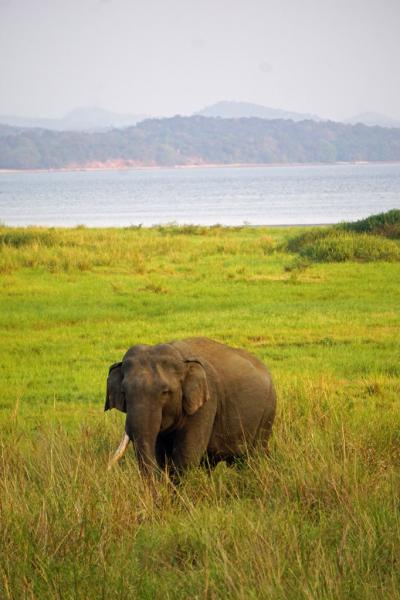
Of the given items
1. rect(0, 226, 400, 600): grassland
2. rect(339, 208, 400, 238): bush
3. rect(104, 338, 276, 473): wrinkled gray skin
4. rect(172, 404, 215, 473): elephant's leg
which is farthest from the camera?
rect(339, 208, 400, 238): bush

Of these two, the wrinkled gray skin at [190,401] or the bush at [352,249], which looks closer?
the wrinkled gray skin at [190,401]

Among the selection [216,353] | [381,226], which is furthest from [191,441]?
[381,226]

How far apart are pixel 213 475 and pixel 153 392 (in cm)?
138

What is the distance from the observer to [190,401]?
6.62m

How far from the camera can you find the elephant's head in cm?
618

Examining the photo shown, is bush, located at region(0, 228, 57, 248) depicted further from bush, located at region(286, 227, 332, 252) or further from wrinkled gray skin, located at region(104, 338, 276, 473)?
wrinkled gray skin, located at region(104, 338, 276, 473)

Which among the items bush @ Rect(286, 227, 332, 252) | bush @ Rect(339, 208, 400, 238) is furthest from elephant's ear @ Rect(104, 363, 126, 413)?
bush @ Rect(339, 208, 400, 238)

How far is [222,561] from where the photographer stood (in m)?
5.33

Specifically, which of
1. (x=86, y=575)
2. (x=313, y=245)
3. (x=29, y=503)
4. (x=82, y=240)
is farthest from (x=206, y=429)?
(x=82, y=240)

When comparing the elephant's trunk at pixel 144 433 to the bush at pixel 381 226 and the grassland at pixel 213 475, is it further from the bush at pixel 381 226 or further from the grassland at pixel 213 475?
the bush at pixel 381 226

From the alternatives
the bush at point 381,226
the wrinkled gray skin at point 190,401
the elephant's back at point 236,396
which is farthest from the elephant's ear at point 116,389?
the bush at point 381,226

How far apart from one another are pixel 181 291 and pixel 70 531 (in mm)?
14494

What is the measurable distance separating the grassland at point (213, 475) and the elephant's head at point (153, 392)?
0.40m

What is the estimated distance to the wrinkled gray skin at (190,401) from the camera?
625 cm
